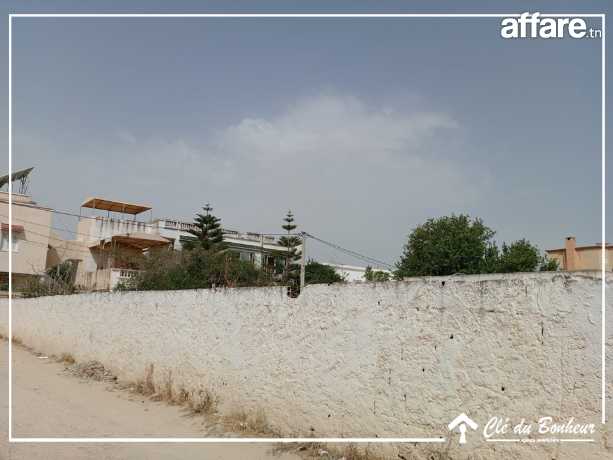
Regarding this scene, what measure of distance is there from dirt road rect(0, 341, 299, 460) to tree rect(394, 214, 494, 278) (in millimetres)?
13685

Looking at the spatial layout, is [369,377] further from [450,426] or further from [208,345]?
[208,345]

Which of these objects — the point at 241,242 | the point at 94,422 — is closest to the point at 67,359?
the point at 94,422

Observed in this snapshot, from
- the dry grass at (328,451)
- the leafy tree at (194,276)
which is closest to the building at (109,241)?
the leafy tree at (194,276)

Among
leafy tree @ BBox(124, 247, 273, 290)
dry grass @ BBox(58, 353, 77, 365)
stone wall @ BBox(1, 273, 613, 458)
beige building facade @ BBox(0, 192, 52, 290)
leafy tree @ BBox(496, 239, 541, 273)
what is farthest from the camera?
beige building facade @ BBox(0, 192, 52, 290)

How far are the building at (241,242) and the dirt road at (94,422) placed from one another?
20.9 metres

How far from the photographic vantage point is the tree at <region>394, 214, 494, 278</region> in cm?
2111

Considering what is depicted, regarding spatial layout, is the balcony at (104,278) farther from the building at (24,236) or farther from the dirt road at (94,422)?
the dirt road at (94,422)

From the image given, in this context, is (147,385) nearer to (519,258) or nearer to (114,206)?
(519,258)

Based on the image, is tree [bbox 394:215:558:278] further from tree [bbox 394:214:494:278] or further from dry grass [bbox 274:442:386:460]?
dry grass [bbox 274:442:386:460]

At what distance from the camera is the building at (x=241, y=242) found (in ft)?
106

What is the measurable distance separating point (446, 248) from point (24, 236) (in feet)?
74.7

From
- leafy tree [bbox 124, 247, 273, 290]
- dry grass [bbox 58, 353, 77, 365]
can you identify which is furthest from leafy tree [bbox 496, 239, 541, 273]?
dry grass [bbox 58, 353, 77, 365]

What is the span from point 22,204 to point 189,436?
27.8 m

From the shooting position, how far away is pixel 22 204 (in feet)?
98.0
